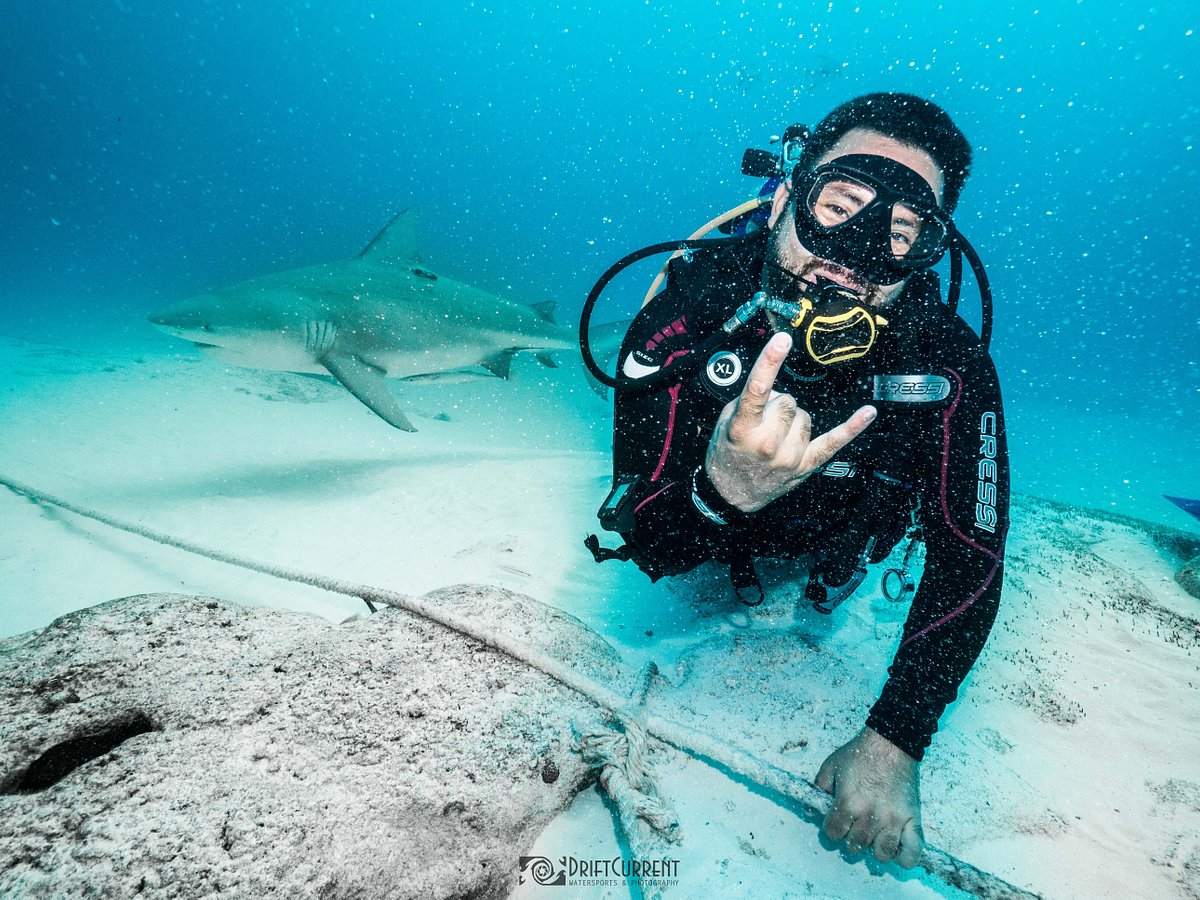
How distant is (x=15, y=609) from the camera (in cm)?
304

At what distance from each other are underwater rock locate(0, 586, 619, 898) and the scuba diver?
40.4 inches

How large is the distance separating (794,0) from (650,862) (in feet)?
328

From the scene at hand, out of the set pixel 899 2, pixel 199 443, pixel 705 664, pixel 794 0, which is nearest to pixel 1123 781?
pixel 705 664

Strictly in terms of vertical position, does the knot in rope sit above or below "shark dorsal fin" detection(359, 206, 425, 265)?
below

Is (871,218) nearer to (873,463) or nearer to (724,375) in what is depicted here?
(724,375)

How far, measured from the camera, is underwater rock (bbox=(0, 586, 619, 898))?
3.78 feet

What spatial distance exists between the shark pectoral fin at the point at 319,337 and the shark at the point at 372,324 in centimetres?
1

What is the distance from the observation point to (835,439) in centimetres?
174

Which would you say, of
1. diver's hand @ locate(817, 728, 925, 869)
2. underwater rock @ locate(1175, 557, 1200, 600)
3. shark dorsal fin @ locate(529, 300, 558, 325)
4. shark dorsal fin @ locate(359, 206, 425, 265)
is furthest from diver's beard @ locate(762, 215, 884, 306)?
shark dorsal fin @ locate(359, 206, 425, 265)

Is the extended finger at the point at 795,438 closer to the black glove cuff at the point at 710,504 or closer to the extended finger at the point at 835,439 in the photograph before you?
the extended finger at the point at 835,439

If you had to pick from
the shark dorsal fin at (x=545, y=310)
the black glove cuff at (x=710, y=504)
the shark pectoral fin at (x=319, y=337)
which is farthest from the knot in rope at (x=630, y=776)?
the shark dorsal fin at (x=545, y=310)

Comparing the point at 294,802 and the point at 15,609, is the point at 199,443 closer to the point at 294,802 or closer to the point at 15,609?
the point at 15,609

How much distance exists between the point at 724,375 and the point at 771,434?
0.65 metres

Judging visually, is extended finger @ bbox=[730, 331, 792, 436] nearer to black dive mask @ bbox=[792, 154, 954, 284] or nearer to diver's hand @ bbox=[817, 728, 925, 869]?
black dive mask @ bbox=[792, 154, 954, 284]
